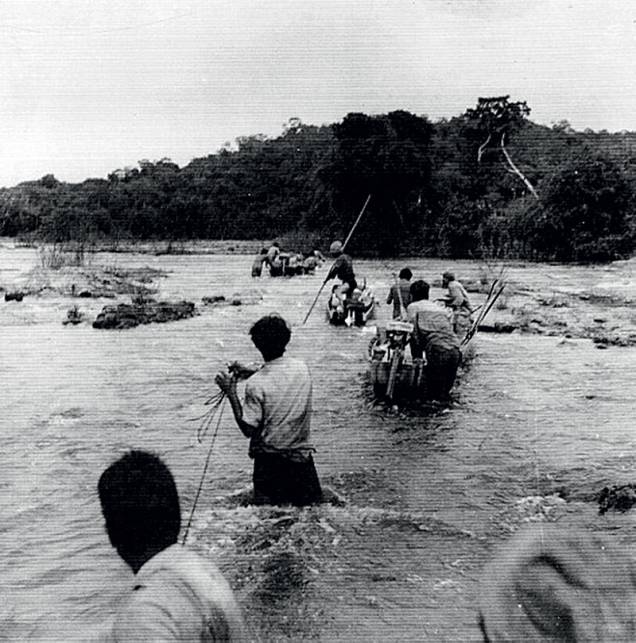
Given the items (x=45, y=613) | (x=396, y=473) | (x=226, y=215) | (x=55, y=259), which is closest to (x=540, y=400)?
(x=396, y=473)

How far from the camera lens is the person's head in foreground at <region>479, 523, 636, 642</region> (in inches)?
65.4

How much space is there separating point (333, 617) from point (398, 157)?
37502mm

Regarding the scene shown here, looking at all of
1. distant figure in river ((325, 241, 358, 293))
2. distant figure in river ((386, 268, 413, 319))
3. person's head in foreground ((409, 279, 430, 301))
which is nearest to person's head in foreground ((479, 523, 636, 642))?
person's head in foreground ((409, 279, 430, 301))

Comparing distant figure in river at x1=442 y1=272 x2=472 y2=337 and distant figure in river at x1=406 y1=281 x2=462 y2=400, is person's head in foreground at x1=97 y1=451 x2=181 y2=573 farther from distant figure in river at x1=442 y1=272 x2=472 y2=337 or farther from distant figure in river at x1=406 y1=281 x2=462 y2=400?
distant figure in river at x1=442 y1=272 x2=472 y2=337

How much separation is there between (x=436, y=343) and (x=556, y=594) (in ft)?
23.9

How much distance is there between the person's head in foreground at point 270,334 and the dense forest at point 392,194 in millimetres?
28730

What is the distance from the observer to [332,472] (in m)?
7.15

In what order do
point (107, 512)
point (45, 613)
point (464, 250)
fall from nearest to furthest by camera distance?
point (107, 512) < point (45, 613) < point (464, 250)

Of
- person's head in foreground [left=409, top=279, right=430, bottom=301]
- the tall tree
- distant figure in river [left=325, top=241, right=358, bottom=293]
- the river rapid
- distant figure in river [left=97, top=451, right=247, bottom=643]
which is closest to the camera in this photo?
distant figure in river [left=97, top=451, right=247, bottom=643]

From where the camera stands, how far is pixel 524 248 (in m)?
35.6

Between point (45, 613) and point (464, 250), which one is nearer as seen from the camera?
point (45, 613)

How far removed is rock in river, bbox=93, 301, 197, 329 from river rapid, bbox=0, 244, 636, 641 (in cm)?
103

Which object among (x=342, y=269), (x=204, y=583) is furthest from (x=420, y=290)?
(x=204, y=583)

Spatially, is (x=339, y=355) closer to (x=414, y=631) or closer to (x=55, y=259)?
(x=414, y=631)
